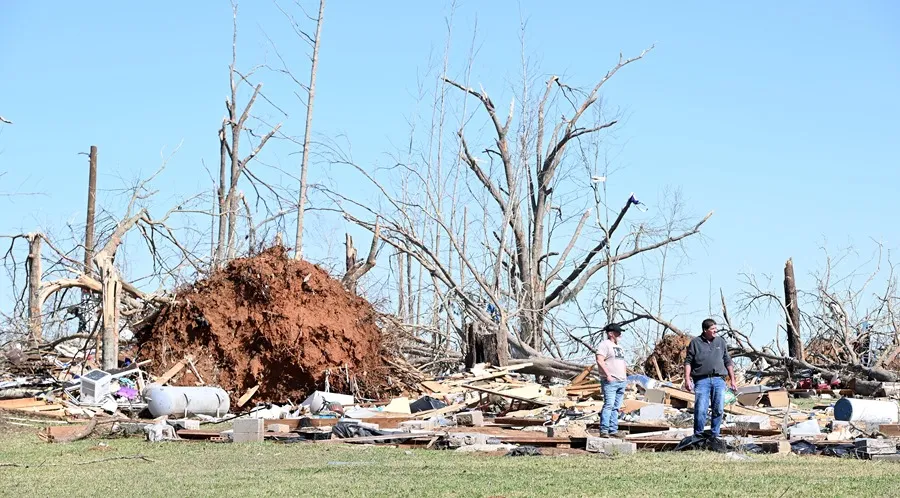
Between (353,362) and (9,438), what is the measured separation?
8.00 metres

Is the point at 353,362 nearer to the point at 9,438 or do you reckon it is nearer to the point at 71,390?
the point at 71,390

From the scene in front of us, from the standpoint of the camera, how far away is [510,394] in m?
20.6

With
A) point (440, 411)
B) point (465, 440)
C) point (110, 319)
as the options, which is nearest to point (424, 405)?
point (440, 411)

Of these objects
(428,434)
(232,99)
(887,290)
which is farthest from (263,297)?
(887,290)

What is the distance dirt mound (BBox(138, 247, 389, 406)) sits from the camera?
2219 centimetres

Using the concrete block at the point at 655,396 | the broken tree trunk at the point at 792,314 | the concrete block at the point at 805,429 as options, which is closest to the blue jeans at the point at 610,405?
the concrete block at the point at 805,429

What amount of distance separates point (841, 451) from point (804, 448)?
0.49m

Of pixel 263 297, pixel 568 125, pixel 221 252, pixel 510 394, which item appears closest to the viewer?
pixel 510 394

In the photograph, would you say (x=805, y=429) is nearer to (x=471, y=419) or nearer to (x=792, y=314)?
(x=471, y=419)

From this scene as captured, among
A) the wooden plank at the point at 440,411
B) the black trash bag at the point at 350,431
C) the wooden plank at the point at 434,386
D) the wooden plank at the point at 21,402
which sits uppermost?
the wooden plank at the point at 434,386

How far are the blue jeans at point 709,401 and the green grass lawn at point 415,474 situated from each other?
4.65 feet

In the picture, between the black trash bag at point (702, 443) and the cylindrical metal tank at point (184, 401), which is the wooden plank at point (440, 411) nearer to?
the cylindrical metal tank at point (184, 401)

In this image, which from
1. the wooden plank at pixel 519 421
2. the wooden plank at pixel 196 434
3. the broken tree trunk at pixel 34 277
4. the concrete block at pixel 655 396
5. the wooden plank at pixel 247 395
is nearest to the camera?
the wooden plank at pixel 196 434

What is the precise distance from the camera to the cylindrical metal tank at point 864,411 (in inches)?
688
